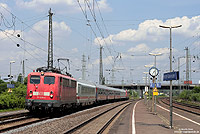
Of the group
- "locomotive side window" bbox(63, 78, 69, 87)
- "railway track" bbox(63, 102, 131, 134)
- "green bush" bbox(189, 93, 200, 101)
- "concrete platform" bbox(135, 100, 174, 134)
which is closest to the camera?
"concrete platform" bbox(135, 100, 174, 134)

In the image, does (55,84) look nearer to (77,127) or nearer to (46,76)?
(46,76)

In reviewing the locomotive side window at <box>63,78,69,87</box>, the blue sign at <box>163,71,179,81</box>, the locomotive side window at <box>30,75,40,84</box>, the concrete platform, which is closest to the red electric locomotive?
the locomotive side window at <box>30,75,40,84</box>

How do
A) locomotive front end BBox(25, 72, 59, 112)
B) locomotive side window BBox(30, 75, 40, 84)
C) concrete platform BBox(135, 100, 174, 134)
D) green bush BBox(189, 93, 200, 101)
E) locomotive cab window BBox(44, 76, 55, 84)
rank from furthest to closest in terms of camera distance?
green bush BBox(189, 93, 200, 101) < locomotive side window BBox(30, 75, 40, 84) < locomotive cab window BBox(44, 76, 55, 84) < locomotive front end BBox(25, 72, 59, 112) < concrete platform BBox(135, 100, 174, 134)

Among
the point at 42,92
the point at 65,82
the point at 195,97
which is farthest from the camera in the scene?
the point at 195,97

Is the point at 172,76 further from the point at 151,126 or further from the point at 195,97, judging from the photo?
the point at 195,97

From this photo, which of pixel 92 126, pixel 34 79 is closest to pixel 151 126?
pixel 92 126

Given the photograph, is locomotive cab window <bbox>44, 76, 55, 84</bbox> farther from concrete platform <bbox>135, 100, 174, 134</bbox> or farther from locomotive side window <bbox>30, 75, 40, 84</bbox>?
concrete platform <bbox>135, 100, 174, 134</bbox>

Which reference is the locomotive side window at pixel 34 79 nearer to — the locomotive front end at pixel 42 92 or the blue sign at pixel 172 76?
the locomotive front end at pixel 42 92

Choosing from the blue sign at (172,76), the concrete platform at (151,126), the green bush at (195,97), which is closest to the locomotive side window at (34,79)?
the concrete platform at (151,126)

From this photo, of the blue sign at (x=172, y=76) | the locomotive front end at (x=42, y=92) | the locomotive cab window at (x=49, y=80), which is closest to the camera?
the blue sign at (x=172, y=76)

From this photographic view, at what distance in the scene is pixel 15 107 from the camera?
31062 mm

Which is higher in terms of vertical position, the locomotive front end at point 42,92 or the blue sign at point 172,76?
the blue sign at point 172,76

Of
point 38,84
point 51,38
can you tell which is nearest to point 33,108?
point 38,84

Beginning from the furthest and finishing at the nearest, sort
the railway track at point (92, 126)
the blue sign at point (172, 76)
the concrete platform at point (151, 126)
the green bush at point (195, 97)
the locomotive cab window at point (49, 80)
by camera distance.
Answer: the green bush at point (195, 97) < the locomotive cab window at point (49, 80) < the blue sign at point (172, 76) < the railway track at point (92, 126) < the concrete platform at point (151, 126)
